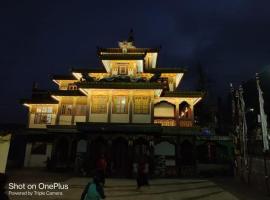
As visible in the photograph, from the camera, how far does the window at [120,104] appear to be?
80.2 feet

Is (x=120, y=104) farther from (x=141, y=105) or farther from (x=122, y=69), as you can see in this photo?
(x=122, y=69)

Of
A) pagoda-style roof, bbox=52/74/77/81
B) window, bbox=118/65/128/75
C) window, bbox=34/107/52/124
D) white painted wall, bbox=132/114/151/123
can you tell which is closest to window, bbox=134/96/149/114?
white painted wall, bbox=132/114/151/123

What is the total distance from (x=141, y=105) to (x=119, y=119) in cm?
258

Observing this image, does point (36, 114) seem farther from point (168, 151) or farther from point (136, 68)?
point (168, 151)

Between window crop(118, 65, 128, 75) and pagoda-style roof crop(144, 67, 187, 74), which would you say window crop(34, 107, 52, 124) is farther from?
pagoda-style roof crop(144, 67, 187, 74)

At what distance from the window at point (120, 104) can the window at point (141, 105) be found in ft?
3.28

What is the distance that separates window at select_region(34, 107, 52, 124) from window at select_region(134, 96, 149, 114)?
12540 millimetres

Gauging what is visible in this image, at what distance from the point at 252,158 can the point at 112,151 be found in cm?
1168

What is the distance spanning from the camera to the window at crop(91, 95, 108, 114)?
2467 cm

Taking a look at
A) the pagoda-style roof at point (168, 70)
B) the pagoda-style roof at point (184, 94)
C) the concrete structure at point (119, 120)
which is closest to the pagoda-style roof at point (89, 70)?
the concrete structure at point (119, 120)

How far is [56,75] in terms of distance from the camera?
32438 mm

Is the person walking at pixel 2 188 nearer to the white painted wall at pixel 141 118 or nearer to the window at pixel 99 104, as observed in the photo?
the white painted wall at pixel 141 118

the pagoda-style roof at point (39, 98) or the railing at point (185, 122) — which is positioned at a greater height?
the pagoda-style roof at point (39, 98)

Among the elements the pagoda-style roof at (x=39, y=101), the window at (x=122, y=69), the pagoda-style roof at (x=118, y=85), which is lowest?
the pagoda-style roof at (x=39, y=101)
